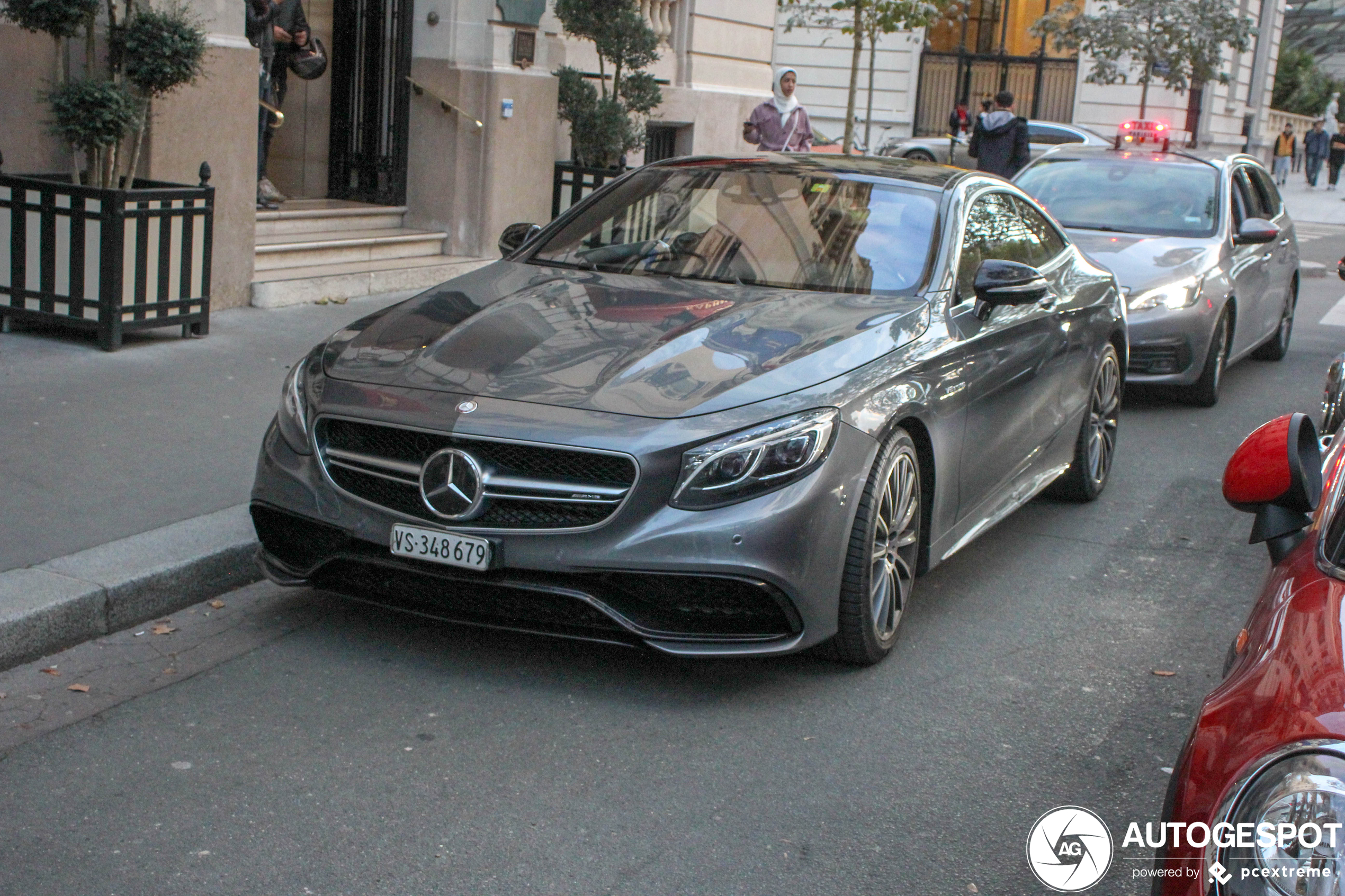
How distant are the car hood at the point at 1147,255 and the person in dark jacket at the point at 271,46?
5946 mm

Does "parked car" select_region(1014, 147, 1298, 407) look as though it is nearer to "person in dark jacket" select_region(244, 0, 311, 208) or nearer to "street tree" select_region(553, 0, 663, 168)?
"street tree" select_region(553, 0, 663, 168)

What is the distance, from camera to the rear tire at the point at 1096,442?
7016mm

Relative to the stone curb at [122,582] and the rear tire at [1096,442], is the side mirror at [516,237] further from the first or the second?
the rear tire at [1096,442]

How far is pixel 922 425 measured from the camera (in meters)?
4.98

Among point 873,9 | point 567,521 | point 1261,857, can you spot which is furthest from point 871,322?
point 873,9

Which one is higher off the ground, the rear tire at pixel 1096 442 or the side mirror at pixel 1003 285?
the side mirror at pixel 1003 285

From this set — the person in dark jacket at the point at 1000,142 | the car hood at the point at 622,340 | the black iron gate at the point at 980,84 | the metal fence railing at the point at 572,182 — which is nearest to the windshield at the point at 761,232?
the car hood at the point at 622,340

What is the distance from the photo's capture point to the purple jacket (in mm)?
15312

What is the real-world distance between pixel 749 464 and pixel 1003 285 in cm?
171

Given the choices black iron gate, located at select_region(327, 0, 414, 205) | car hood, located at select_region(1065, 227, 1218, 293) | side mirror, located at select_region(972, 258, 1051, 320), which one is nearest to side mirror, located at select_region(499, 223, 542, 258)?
side mirror, located at select_region(972, 258, 1051, 320)

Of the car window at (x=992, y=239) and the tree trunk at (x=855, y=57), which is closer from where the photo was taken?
the car window at (x=992, y=239)

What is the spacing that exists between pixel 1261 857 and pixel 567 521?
2.49m

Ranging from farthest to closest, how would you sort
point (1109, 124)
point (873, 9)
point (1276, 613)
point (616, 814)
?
point (1109, 124), point (873, 9), point (616, 814), point (1276, 613)

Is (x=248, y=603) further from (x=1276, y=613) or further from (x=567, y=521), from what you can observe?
(x=1276, y=613)
